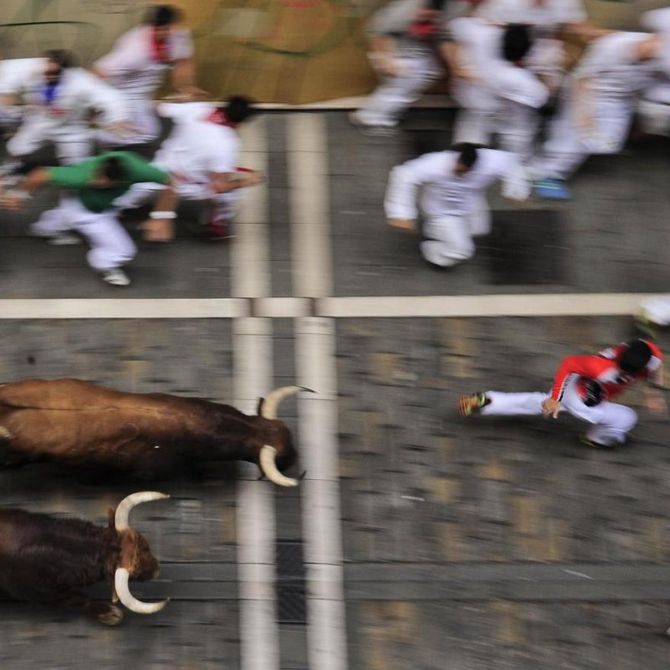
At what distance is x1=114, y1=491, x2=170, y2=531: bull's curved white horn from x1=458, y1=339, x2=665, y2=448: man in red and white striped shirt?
264cm

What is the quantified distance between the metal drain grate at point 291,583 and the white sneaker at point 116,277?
2633 mm

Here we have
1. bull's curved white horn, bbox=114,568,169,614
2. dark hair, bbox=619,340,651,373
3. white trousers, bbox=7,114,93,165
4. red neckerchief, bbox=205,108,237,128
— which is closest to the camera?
bull's curved white horn, bbox=114,568,169,614

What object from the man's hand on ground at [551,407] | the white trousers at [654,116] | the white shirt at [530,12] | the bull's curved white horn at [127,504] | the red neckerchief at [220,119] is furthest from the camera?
the white trousers at [654,116]

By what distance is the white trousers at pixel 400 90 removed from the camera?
33.4 ft

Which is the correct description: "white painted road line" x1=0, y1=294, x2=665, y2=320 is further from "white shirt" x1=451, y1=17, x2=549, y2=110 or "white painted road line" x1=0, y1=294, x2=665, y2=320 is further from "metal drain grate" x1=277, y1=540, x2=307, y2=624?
"metal drain grate" x1=277, y1=540, x2=307, y2=624

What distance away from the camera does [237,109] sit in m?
9.25

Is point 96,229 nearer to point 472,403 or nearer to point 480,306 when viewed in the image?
point 480,306

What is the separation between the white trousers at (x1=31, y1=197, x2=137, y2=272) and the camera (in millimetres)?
9508

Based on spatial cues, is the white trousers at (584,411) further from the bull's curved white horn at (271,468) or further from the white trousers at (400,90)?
the white trousers at (400,90)

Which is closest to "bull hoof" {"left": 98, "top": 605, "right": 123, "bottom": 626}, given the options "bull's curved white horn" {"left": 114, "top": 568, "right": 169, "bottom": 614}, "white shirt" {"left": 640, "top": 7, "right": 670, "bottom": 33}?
"bull's curved white horn" {"left": 114, "top": 568, "right": 169, "bottom": 614}

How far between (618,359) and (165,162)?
4062 mm

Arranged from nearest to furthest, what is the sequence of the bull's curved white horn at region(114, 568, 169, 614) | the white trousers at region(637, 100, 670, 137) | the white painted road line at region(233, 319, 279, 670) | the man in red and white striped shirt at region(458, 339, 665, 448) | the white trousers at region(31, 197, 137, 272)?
the bull's curved white horn at region(114, 568, 169, 614)
the man in red and white striped shirt at region(458, 339, 665, 448)
the white painted road line at region(233, 319, 279, 670)
the white trousers at region(31, 197, 137, 272)
the white trousers at region(637, 100, 670, 137)

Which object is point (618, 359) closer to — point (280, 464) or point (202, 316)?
point (280, 464)

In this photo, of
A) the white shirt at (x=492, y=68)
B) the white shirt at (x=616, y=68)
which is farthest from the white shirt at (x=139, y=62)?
the white shirt at (x=616, y=68)
